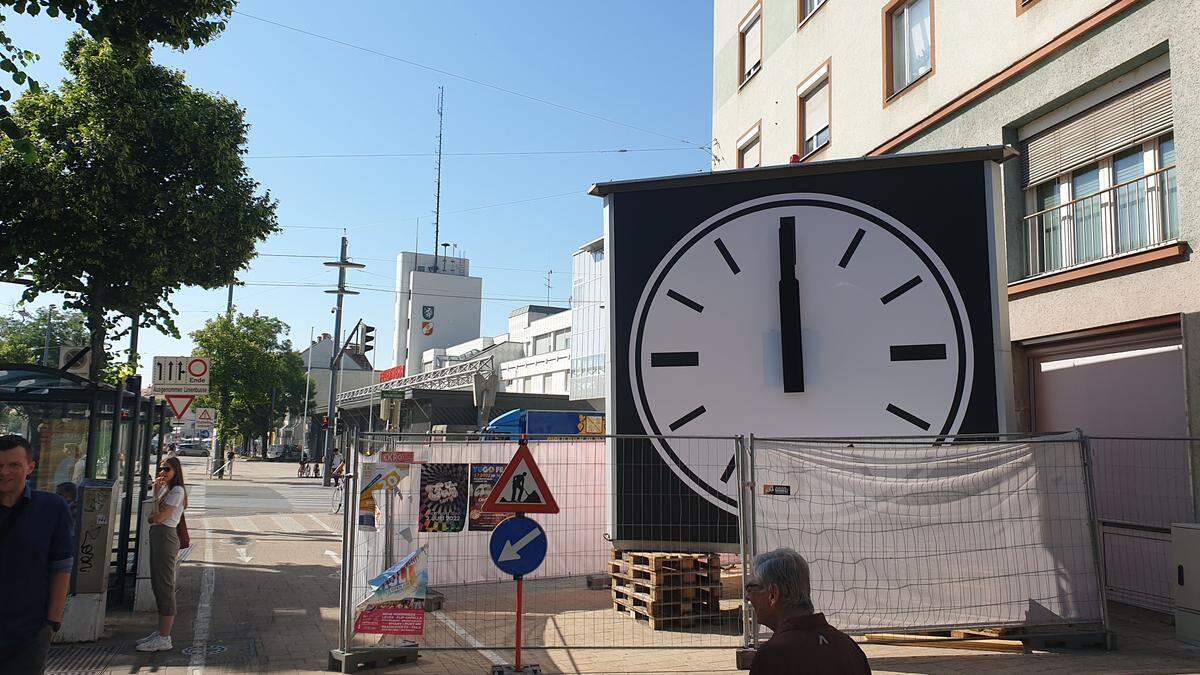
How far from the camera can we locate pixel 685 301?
9.20 metres

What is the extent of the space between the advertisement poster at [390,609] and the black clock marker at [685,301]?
379 centimetres

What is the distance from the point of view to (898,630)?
742 centimetres

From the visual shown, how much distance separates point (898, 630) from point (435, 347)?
95524mm

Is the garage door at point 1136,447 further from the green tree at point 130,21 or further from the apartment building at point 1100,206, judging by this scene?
the green tree at point 130,21

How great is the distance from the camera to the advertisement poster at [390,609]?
714 cm

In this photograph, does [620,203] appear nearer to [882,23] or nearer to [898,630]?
[898,630]

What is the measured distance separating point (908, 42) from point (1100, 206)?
19.1 feet

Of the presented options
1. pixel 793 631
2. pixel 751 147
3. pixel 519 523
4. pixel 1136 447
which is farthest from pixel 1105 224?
pixel 751 147

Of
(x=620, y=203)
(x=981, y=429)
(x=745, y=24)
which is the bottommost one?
(x=981, y=429)

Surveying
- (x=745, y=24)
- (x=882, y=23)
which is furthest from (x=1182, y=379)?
(x=745, y=24)

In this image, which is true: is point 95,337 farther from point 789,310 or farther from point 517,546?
point 789,310

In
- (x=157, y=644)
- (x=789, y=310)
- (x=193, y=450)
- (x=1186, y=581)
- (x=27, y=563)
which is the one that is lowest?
(x=193, y=450)


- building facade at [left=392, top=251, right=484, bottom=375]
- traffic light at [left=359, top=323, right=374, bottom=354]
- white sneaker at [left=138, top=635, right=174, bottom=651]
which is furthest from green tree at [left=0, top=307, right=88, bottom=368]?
white sneaker at [left=138, top=635, right=174, bottom=651]

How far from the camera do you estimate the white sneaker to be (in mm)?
7781
